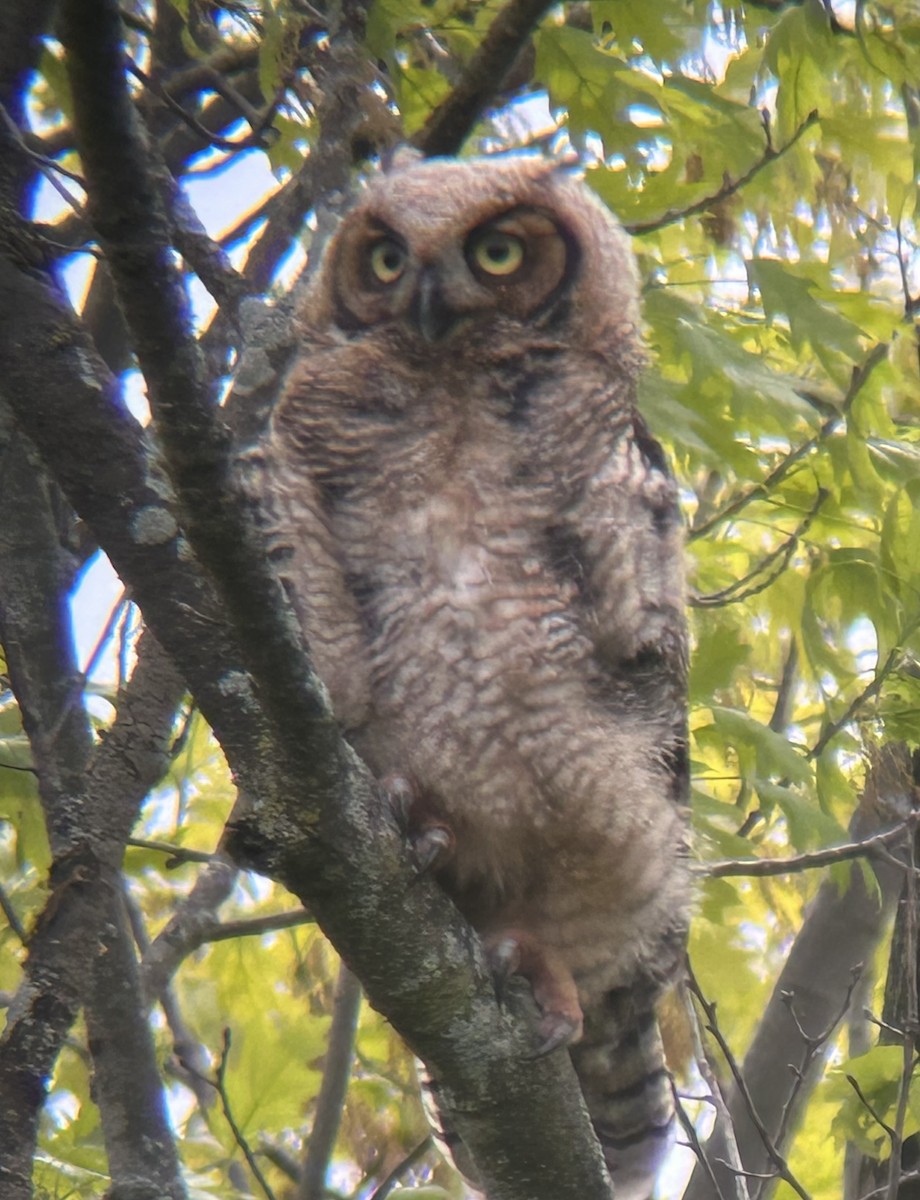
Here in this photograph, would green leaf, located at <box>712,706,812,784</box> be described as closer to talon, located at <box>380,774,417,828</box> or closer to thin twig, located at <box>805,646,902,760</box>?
thin twig, located at <box>805,646,902,760</box>

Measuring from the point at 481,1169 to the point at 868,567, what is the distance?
190 cm

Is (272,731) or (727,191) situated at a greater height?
(727,191)

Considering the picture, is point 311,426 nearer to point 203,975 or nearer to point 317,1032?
point 317,1032

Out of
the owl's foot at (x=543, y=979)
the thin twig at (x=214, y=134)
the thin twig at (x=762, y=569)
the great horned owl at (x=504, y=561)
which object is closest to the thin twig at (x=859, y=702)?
the thin twig at (x=762, y=569)

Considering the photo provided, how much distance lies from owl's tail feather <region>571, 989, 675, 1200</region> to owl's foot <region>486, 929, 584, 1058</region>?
1.07ft

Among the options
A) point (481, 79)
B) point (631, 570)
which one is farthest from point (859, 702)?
point (481, 79)

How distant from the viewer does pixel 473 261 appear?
105 inches

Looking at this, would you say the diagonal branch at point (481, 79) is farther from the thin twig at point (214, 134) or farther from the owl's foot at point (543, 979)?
the owl's foot at point (543, 979)

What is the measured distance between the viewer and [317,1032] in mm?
3332

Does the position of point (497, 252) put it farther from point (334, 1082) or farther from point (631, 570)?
point (334, 1082)

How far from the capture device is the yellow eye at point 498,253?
2670 mm

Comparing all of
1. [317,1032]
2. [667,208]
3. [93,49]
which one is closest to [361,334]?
[667,208]

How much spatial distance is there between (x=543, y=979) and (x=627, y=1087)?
661 mm

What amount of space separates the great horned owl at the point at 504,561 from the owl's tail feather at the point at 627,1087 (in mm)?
17
